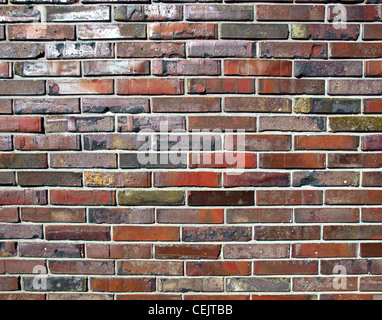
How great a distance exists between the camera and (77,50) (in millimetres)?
1090

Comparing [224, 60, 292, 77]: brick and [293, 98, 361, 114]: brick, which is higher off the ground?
[224, 60, 292, 77]: brick

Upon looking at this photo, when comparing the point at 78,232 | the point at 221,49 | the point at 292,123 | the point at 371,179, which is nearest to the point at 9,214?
the point at 78,232

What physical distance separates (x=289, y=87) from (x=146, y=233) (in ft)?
3.12

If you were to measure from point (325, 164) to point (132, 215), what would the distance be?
0.93 m

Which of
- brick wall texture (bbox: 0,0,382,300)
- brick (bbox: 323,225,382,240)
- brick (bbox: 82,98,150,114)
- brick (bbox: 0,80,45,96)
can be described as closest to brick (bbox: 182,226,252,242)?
brick wall texture (bbox: 0,0,382,300)

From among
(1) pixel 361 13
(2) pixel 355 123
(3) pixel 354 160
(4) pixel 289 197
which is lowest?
(4) pixel 289 197

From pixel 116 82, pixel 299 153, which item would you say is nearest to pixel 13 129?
pixel 116 82

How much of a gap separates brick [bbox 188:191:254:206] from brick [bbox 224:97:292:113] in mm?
385

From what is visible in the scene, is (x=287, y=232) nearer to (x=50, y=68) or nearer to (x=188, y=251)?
(x=188, y=251)

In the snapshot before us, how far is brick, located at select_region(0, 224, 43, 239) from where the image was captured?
1.14m

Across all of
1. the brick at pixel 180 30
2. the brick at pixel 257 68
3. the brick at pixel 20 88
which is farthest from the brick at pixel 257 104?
the brick at pixel 20 88

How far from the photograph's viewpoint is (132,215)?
1131 millimetres

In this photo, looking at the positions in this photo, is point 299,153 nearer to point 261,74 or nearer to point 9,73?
point 261,74

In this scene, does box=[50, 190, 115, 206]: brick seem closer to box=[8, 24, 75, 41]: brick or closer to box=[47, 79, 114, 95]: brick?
box=[47, 79, 114, 95]: brick
